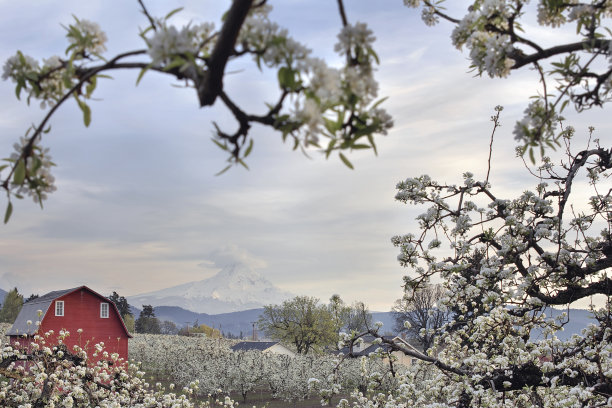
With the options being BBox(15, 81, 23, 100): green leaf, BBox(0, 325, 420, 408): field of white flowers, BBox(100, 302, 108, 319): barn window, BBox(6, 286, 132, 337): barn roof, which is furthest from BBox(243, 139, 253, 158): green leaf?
BBox(100, 302, 108, 319): barn window

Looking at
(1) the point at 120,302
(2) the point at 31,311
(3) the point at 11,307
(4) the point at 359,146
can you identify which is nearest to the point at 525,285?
(4) the point at 359,146

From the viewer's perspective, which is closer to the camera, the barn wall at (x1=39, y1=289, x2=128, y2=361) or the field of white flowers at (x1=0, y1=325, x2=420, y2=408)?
the field of white flowers at (x1=0, y1=325, x2=420, y2=408)

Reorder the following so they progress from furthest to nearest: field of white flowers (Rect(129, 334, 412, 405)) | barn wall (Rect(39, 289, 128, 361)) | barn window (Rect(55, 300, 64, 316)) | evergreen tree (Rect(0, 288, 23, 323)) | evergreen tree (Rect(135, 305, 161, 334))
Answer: evergreen tree (Rect(135, 305, 161, 334)), evergreen tree (Rect(0, 288, 23, 323)), barn window (Rect(55, 300, 64, 316)), barn wall (Rect(39, 289, 128, 361)), field of white flowers (Rect(129, 334, 412, 405))

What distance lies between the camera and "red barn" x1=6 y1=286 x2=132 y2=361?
28578 mm

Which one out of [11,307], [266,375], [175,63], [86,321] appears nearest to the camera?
[175,63]

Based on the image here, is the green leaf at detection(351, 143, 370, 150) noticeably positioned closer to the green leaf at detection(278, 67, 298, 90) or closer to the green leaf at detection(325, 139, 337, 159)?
the green leaf at detection(325, 139, 337, 159)

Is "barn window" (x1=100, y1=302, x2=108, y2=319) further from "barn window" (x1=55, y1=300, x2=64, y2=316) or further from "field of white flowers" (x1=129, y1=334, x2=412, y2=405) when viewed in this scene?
"field of white flowers" (x1=129, y1=334, x2=412, y2=405)

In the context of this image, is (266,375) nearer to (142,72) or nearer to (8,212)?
(8,212)

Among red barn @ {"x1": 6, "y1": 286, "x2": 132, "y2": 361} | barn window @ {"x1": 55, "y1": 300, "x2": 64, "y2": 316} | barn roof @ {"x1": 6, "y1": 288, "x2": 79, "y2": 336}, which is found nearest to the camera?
barn roof @ {"x1": 6, "y1": 288, "x2": 79, "y2": 336}

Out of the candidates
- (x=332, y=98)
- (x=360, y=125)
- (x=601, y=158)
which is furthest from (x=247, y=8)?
(x=601, y=158)

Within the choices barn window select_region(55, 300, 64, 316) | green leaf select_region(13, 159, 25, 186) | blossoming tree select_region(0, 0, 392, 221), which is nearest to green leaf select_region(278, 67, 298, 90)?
→ blossoming tree select_region(0, 0, 392, 221)

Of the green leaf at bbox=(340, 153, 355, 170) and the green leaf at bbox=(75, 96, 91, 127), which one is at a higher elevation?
the green leaf at bbox=(75, 96, 91, 127)

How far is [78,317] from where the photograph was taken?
2997 centimetres

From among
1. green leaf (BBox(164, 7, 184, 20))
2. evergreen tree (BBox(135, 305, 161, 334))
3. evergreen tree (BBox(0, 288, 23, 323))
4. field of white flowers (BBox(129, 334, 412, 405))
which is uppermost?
evergreen tree (BBox(0, 288, 23, 323))
